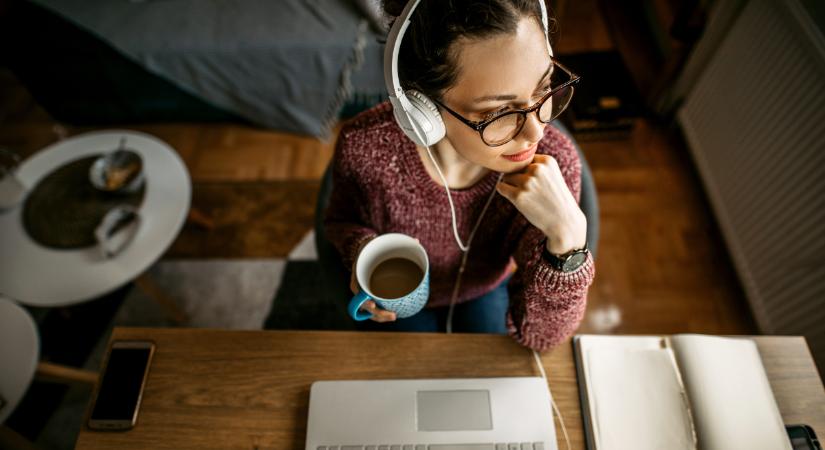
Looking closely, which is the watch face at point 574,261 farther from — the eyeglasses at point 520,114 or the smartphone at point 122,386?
the smartphone at point 122,386

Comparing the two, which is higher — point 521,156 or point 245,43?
point 521,156

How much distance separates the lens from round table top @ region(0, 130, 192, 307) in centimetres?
131

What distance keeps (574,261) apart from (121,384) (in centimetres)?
82

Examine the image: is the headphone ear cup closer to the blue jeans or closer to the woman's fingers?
the woman's fingers

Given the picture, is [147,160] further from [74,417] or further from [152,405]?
[152,405]

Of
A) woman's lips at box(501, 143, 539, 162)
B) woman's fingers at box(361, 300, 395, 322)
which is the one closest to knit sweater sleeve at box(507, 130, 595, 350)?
woman's lips at box(501, 143, 539, 162)

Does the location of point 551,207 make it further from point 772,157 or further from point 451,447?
point 772,157

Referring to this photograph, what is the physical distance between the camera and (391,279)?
0.83 metres

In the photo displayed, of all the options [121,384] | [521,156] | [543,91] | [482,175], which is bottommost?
[121,384]

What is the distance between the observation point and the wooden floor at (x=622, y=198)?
5.46 feet

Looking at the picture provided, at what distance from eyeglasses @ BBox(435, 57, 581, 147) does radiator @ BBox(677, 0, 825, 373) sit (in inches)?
39.3

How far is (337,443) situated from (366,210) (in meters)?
0.49

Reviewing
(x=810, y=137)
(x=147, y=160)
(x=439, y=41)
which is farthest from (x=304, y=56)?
(x=810, y=137)

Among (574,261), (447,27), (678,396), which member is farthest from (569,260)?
(447,27)
